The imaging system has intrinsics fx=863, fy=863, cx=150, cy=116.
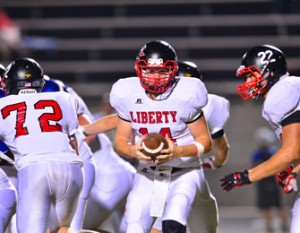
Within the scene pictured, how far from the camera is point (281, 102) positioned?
15.6 feet

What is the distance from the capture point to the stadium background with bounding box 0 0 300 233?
13.0m

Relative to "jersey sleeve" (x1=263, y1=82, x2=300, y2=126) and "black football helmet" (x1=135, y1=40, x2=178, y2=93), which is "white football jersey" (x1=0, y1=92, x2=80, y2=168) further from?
"jersey sleeve" (x1=263, y1=82, x2=300, y2=126)

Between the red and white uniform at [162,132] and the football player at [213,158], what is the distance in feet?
1.09

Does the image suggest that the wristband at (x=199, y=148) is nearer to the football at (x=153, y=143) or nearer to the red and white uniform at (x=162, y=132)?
the red and white uniform at (x=162, y=132)

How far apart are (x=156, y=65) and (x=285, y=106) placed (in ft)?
2.65

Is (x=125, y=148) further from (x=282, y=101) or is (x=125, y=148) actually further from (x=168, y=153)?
(x=282, y=101)

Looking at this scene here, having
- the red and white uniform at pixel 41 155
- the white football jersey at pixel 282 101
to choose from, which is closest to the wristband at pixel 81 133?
the red and white uniform at pixel 41 155

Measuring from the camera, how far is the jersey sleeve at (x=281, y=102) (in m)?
4.74

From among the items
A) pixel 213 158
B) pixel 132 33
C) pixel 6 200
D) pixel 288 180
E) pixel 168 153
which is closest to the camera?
pixel 168 153

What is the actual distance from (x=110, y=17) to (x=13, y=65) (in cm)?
847

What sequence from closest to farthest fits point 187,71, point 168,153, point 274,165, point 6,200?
1. point 274,165
2. point 168,153
3. point 6,200
4. point 187,71

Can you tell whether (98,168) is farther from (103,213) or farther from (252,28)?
(252,28)

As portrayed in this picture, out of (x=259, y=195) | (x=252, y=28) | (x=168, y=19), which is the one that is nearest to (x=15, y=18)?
(x=168, y=19)

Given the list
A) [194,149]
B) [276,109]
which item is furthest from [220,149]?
[276,109]
